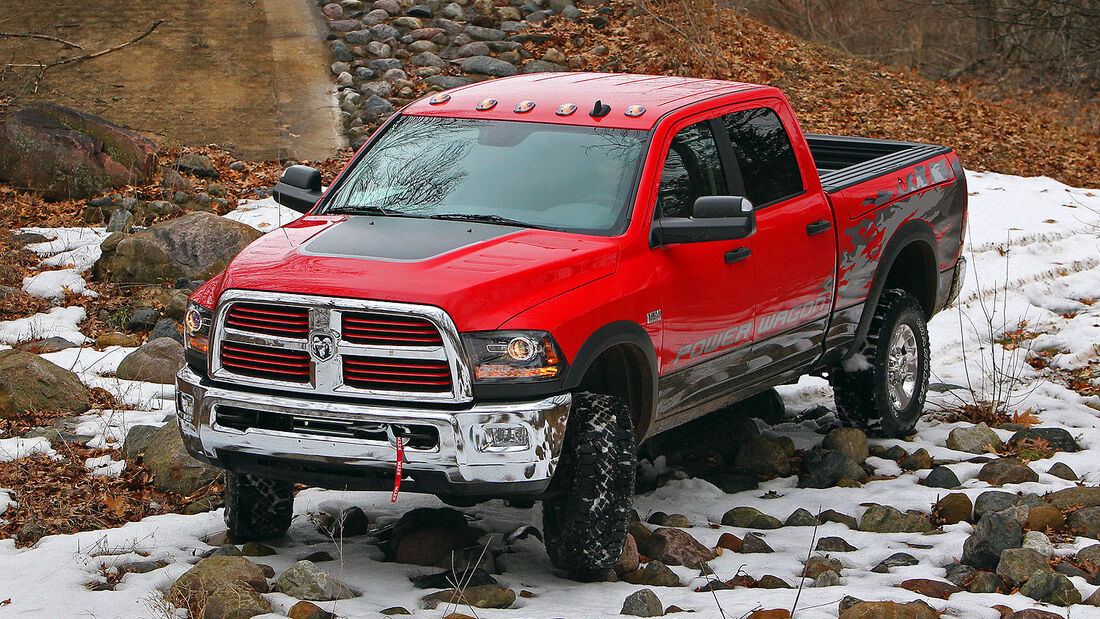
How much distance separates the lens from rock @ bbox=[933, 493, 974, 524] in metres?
6.38

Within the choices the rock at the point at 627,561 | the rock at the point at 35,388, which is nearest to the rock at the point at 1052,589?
the rock at the point at 627,561

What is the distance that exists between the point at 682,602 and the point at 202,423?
2.06m

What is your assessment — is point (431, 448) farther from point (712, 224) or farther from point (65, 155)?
point (65, 155)

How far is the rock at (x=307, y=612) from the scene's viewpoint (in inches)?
191

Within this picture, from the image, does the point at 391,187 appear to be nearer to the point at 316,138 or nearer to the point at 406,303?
the point at 406,303

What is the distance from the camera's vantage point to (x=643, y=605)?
5.04 metres

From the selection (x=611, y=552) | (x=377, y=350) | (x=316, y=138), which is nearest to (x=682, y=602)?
(x=611, y=552)

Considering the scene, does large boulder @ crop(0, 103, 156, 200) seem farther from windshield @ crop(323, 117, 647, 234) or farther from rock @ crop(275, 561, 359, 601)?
rock @ crop(275, 561, 359, 601)

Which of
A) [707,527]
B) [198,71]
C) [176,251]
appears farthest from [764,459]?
[198,71]

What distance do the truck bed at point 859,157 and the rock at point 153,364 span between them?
4437 mm

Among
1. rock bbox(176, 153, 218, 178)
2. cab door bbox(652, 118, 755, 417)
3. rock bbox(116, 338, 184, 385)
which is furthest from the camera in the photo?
rock bbox(176, 153, 218, 178)

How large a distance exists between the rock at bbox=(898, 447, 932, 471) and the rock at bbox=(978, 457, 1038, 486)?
43cm

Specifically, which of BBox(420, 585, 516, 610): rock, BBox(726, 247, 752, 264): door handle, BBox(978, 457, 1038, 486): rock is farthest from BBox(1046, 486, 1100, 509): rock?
BBox(420, 585, 516, 610): rock

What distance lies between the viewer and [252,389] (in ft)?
17.3
